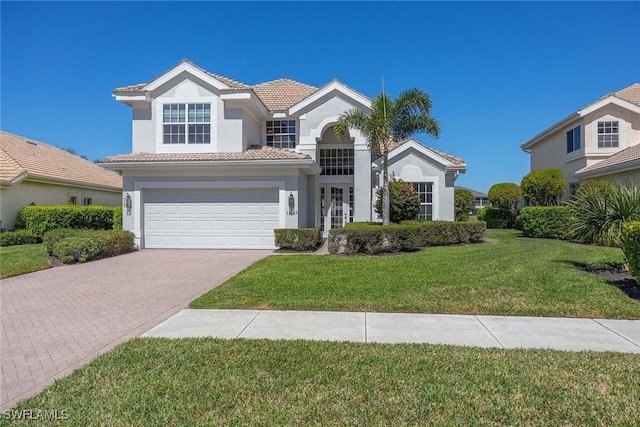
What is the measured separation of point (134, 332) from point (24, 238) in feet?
53.3

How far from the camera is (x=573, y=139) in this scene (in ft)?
74.6

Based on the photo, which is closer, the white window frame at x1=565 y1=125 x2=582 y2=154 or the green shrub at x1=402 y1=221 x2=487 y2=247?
the green shrub at x1=402 y1=221 x2=487 y2=247

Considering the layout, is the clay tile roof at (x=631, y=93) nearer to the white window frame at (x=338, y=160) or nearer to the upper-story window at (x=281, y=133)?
the white window frame at (x=338, y=160)

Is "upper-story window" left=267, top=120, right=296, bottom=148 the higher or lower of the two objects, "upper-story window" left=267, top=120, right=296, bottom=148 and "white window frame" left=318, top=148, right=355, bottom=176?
the higher

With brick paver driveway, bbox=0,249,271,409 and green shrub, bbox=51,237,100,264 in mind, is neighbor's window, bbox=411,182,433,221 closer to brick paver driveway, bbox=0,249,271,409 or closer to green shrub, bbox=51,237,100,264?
brick paver driveway, bbox=0,249,271,409

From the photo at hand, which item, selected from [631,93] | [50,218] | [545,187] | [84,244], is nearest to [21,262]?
[84,244]

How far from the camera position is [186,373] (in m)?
4.35

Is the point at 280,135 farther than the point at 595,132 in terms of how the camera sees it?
No

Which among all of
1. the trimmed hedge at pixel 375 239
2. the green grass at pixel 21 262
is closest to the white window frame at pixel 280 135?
the trimmed hedge at pixel 375 239

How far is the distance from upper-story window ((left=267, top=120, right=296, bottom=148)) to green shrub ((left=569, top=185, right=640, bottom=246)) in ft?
43.5

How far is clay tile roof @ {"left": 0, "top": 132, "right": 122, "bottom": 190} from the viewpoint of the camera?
62.6 feet

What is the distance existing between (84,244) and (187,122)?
6877 mm
